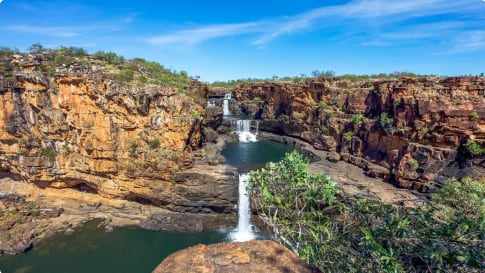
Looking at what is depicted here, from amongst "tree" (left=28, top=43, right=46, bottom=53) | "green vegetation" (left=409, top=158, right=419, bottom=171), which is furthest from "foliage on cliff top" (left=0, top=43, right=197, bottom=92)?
"green vegetation" (left=409, top=158, right=419, bottom=171)

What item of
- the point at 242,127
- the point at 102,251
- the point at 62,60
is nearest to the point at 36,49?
the point at 62,60

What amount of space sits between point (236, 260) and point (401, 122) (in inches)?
987

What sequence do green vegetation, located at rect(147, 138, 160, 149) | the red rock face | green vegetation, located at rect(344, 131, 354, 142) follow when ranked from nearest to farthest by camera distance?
green vegetation, located at rect(147, 138, 160, 149) → the red rock face → green vegetation, located at rect(344, 131, 354, 142)

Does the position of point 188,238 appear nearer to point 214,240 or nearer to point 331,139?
point 214,240

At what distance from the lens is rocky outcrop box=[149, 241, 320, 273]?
11.4ft

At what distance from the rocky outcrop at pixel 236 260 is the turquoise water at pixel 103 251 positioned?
1362 cm

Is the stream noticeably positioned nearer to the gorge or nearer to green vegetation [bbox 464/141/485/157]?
the gorge

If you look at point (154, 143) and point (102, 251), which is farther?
point (154, 143)

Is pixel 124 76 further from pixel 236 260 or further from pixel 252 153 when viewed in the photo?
pixel 236 260

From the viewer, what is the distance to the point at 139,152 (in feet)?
63.1

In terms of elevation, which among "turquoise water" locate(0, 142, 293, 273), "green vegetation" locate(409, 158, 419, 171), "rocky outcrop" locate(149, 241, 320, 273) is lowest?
"turquoise water" locate(0, 142, 293, 273)

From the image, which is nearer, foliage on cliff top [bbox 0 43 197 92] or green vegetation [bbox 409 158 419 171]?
foliage on cliff top [bbox 0 43 197 92]

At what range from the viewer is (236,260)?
11.9 ft

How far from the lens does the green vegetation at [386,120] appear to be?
24905 mm
